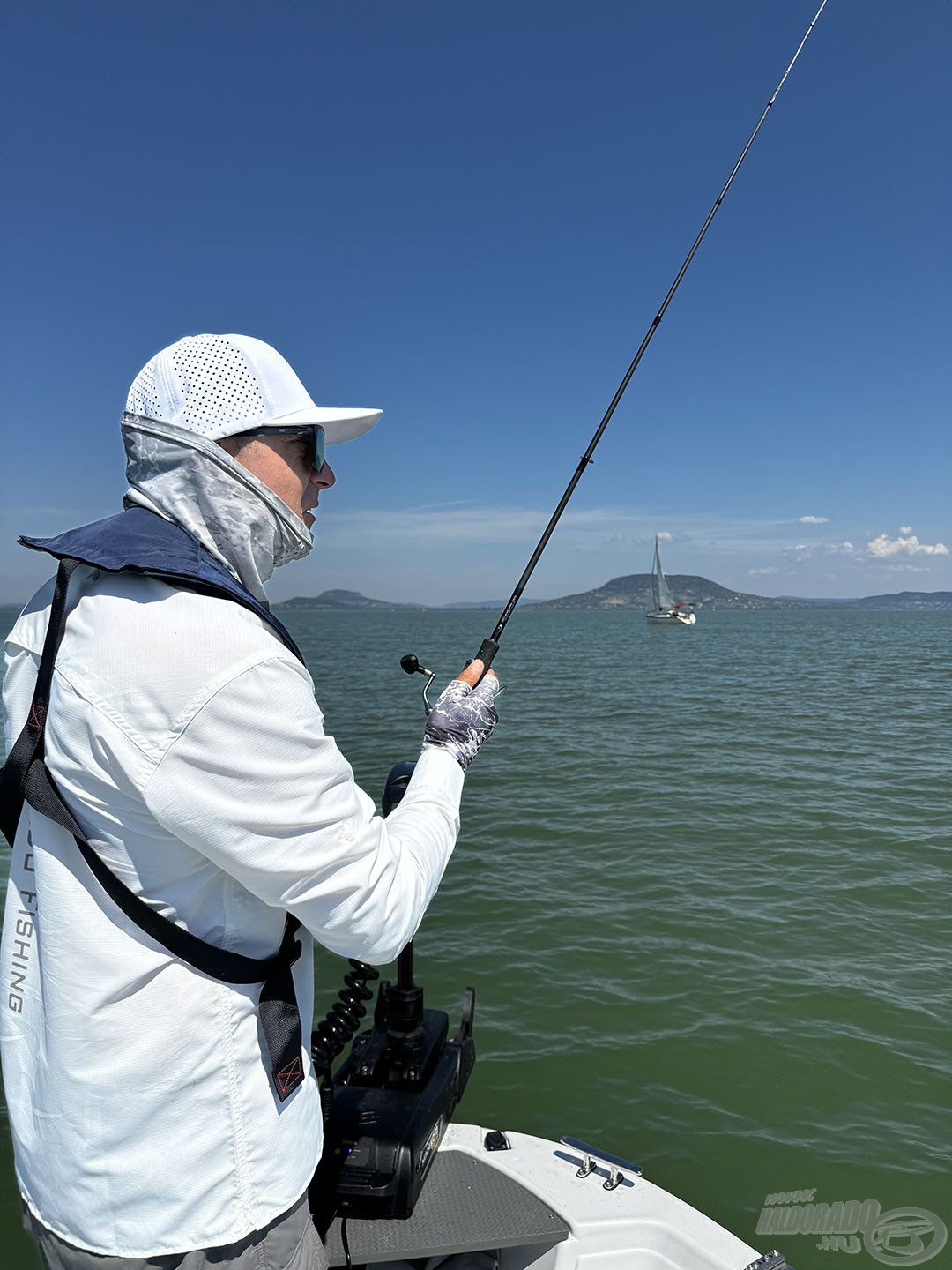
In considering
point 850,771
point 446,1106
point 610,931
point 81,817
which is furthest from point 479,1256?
point 850,771

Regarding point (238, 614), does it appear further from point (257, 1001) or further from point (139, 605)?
point (257, 1001)

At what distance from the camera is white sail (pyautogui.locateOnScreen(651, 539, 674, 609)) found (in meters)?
113

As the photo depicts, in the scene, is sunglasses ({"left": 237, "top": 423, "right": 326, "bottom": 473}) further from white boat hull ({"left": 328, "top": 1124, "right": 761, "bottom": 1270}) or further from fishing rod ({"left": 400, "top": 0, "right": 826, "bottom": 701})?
white boat hull ({"left": 328, "top": 1124, "right": 761, "bottom": 1270})

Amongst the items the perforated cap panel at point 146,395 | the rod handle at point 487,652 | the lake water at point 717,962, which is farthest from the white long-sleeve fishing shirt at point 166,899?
the lake water at point 717,962

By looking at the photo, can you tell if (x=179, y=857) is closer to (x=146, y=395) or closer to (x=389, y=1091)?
(x=146, y=395)

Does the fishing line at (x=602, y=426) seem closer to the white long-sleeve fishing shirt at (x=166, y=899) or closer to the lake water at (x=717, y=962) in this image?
the white long-sleeve fishing shirt at (x=166, y=899)

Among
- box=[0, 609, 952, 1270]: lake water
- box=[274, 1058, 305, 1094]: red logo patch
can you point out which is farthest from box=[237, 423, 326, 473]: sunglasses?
box=[0, 609, 952, 1270]: lake water

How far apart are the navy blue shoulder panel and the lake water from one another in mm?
4993

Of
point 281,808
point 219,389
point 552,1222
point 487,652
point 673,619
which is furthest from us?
point 673,619

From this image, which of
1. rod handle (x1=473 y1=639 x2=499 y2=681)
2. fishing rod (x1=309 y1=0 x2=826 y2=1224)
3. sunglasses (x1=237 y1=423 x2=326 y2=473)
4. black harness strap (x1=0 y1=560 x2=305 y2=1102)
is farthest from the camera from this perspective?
rod handle (x1=473 y1=639 x2=499 y2=681)

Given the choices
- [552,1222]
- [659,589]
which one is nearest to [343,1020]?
[552,1222]

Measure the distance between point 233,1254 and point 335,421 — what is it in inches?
68.8

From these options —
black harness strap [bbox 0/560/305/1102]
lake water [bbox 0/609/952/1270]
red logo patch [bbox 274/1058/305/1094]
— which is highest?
black harness strap [bbox 0/560/305/1102]

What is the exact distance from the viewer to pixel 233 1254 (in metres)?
1.75
